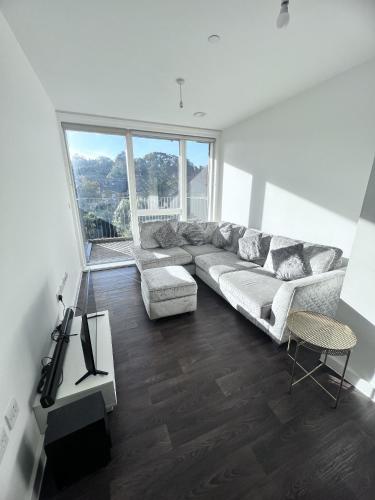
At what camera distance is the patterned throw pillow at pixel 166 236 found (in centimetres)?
366

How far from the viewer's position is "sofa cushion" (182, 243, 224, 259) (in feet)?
11.5

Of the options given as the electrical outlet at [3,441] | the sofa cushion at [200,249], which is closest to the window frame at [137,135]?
the sofa cushion at [200,249]

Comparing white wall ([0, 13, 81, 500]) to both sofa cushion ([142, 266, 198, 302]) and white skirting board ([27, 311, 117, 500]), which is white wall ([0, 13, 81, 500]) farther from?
sofa cushion ([142, 266, 198, 302])

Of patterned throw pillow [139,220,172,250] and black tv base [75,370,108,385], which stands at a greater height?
patterned throw pillow [139,220,172,250]

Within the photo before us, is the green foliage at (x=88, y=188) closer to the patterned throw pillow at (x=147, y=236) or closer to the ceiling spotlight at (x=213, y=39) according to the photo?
the patterned throw pillow at (x=147, y=236)

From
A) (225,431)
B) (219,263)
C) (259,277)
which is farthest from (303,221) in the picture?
(225,431)

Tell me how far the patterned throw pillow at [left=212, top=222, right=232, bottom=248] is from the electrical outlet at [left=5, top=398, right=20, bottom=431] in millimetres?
3163

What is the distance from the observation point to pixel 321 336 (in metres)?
1.47

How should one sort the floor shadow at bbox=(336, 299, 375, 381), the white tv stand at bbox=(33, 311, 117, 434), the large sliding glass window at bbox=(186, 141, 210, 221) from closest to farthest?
the white tv stand at bbox=(33, 311, 117, 434) → the floor shadow at bbox=(336, 299, 375, 381) → the large sliding glass window at bbox=(186, 141, 210, 221)

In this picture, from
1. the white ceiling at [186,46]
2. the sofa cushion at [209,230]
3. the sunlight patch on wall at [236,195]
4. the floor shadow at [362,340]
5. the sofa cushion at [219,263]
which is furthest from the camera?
the sofa cushion at [209,230]

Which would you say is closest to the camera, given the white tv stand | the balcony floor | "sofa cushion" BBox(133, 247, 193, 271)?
the white tv stand

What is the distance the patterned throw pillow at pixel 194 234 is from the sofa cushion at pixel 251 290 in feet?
4.55

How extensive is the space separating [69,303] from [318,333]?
8.53 ft

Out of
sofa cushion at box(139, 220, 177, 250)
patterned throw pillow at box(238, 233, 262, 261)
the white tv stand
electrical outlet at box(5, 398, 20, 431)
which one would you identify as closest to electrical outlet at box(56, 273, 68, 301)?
the white tv stand
